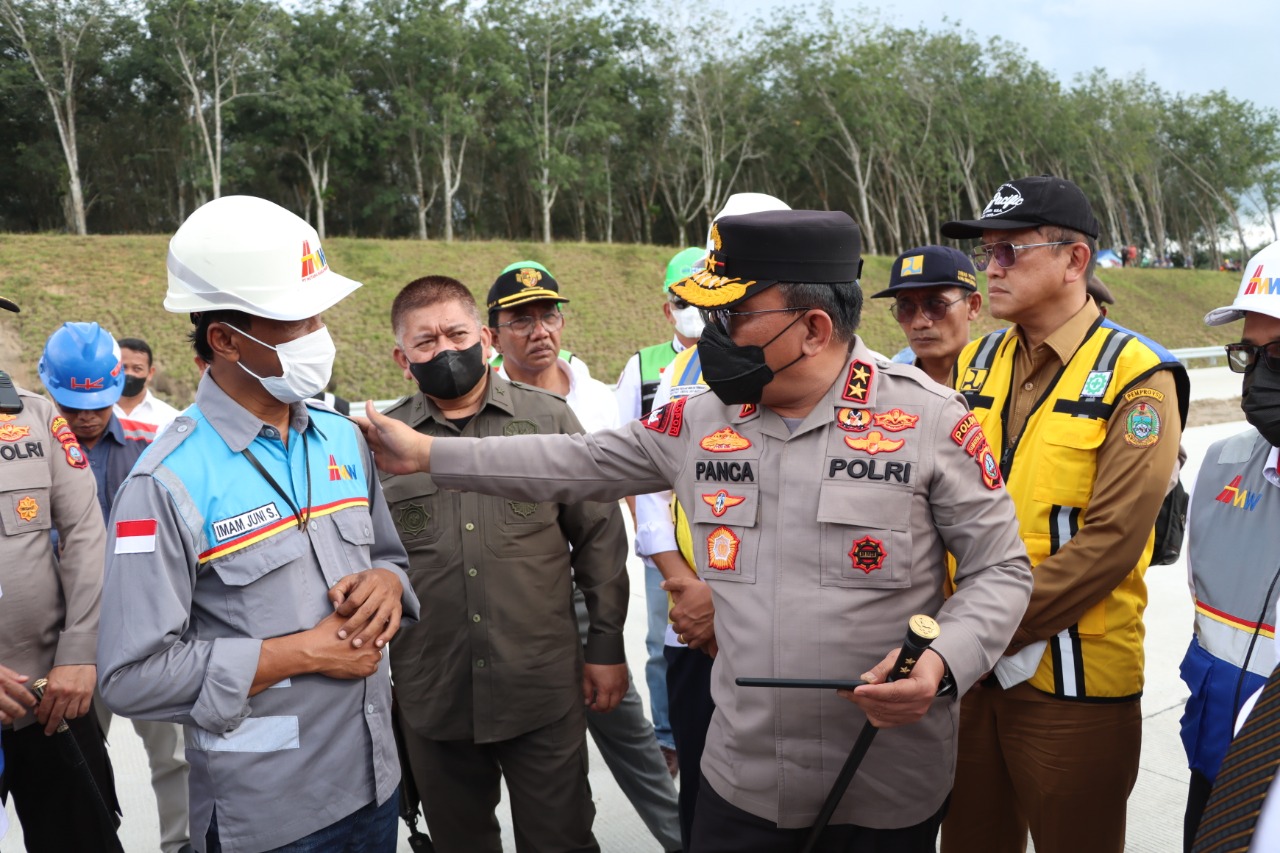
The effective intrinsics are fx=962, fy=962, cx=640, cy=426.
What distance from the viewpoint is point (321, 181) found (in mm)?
30641

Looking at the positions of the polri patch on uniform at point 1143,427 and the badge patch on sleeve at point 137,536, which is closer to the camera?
the badge patch on sleeve at point 137,536

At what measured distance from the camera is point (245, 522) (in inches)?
80.7

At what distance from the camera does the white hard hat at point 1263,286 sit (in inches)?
91.4

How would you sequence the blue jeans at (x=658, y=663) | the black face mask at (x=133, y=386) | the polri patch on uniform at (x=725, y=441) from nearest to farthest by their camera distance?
the polri patch on uniform at (x=725, y=441)
the blue jeans at (x=658, y=663)
the black face mask at (x=133, y=386)

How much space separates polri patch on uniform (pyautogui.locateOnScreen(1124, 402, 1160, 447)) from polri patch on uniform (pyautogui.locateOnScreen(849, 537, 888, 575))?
3.02 ft

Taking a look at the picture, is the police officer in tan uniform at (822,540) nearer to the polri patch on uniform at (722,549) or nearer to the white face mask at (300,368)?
the polri patch on uniform at (722,549)

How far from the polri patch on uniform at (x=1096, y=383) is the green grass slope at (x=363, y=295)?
17349mm

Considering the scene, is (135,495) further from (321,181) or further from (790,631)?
(321,181)

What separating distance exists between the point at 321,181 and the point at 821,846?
3162 cm

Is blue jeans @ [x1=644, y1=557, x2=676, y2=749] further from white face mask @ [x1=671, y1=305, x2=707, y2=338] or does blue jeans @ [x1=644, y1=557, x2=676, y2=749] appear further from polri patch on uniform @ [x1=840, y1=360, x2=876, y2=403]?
polri patch on uniform @ [x1=840, y1=360, x2=876, y2=403]

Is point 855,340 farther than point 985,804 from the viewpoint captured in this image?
No

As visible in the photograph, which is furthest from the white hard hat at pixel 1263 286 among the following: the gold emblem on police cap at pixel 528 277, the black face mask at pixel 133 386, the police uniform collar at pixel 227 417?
the black face mask at pixel 133 386

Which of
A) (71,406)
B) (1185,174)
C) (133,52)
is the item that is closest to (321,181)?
(133,52)

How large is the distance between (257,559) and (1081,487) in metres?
2.08
